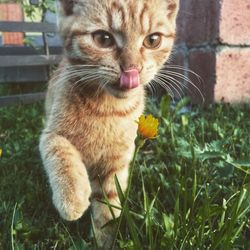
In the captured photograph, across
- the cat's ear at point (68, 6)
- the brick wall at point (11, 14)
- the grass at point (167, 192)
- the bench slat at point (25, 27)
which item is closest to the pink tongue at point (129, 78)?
the grass at point (167, 192)

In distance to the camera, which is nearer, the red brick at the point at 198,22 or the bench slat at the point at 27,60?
the red brick at the point at 198,22

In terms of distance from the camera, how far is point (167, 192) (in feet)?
5.77

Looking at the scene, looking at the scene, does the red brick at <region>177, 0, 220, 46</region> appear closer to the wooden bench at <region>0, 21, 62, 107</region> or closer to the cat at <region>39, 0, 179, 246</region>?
the cat at <region>39, 0, 179, 246</region>

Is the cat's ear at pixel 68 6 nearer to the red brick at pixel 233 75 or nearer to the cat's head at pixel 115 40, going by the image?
the cat's head at pixel 115 40

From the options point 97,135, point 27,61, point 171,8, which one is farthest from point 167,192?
point 27,61

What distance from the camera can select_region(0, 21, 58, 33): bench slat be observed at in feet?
12.0

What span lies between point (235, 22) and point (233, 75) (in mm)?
383

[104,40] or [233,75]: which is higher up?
[104,40]

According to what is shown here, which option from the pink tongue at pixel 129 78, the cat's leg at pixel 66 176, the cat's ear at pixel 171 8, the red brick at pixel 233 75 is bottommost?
the cat's leg at pixel 66 176

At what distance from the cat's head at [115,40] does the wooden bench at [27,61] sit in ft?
6.95

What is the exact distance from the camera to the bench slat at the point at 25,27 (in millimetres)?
3662

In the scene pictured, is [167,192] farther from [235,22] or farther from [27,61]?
[27,61]

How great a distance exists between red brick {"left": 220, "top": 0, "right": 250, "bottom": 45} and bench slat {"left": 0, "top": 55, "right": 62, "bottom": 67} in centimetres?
154

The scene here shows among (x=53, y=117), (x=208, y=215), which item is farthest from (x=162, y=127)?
(x=208, y=215)
